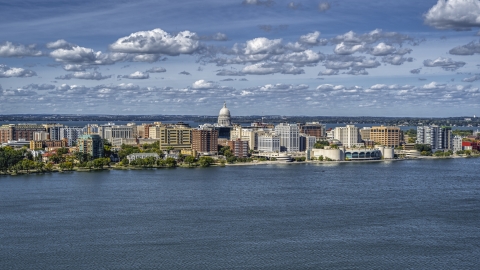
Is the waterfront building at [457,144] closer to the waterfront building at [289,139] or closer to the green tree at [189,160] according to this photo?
the waterfront building at [289,139]

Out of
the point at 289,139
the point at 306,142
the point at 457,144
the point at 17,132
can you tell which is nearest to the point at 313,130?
the point at 306,142

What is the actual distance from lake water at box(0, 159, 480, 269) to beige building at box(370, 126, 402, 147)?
14.5 meters

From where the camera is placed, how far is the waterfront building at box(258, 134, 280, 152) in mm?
30750

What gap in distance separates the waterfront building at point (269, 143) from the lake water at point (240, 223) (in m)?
11.3

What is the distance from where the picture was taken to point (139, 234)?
A: 35.4 ft

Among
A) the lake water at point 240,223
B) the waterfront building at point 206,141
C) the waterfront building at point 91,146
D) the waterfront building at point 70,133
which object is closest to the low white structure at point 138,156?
the waterfront building at point 91,146

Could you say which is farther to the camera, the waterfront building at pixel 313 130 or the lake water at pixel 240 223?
the waterfront building at pixel 313 130

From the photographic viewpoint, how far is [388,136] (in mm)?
34062

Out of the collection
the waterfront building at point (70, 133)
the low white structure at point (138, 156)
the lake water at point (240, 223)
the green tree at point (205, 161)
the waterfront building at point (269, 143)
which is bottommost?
the lake water at point (240, 223)

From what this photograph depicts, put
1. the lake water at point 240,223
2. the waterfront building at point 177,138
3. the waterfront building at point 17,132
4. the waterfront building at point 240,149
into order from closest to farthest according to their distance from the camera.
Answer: the lake water at point 240,223
the waterfront building at point 240,149
the waterfront building at point 177,138
the waterfront building at point 17,132

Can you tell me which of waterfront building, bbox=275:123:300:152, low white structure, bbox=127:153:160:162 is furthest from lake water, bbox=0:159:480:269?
waterfront building, bbox=275:123:300:152

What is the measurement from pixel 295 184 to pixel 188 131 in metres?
13.9

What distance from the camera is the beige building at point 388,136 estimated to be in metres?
33.9

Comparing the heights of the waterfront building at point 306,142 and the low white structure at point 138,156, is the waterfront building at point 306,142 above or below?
above
